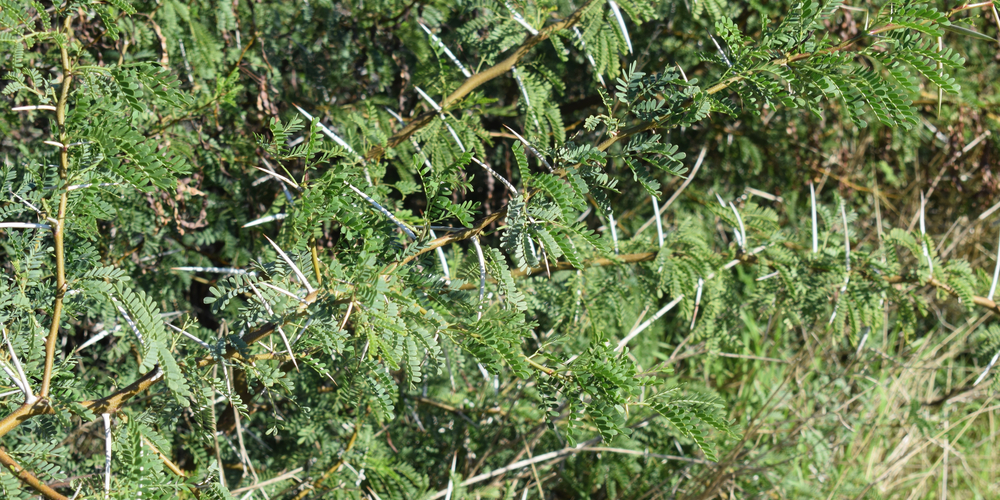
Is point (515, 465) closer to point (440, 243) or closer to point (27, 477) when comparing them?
point (440, 243)

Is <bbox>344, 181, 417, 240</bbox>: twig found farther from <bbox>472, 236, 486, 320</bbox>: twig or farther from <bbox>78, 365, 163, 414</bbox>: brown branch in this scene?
<bbox>78, 365, 163, 414</bbox>: brown branch

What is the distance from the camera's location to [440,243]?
1231 mm

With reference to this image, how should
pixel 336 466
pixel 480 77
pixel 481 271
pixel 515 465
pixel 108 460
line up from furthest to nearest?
pixel 515 465 < pixel 336 466 < pixel 480 77 < pixel 481 271 < pixel 108 460

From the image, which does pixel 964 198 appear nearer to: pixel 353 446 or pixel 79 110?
pixel 353 446

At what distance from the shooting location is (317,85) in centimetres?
219

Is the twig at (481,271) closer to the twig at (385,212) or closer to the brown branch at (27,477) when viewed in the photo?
the twig at (385,212)

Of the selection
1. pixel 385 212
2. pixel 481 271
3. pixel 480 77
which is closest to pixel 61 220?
pixel 385 212

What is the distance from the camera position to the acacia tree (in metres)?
1.15

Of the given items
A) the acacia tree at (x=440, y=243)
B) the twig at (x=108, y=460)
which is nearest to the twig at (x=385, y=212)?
the acacia tree at (x=440, y=243)

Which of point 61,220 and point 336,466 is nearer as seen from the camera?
point 61,220

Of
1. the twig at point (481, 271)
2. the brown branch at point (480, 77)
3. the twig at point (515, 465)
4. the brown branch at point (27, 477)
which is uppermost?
the brown branch at point (480, 77)

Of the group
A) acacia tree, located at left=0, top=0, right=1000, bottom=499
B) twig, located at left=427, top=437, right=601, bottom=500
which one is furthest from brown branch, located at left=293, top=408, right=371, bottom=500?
twig, located at left=427, top=437, right=601, bottom=500

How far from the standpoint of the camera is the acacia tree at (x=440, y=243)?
1.15 meters

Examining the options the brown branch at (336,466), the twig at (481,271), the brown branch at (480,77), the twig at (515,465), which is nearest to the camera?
the twig at (481,271)
